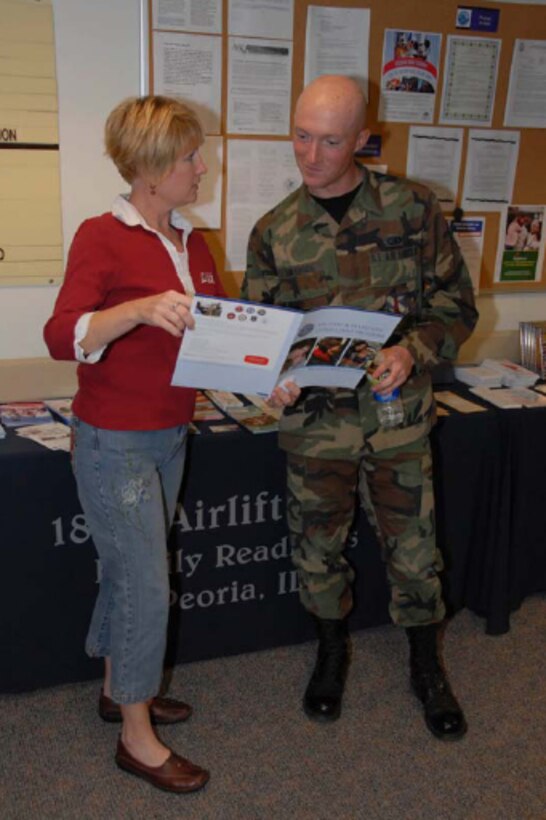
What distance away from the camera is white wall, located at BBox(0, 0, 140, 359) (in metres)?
2.14

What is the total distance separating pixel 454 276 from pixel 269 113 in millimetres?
871

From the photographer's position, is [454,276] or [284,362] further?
[454,276]

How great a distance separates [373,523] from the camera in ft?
6.89

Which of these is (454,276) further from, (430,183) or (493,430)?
(430,183)

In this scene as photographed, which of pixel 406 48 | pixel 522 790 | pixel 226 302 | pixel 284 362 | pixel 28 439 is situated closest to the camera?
pixel 226 302

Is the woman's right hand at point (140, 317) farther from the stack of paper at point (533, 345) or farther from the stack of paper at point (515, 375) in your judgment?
the stack of paper at point (533, 345)

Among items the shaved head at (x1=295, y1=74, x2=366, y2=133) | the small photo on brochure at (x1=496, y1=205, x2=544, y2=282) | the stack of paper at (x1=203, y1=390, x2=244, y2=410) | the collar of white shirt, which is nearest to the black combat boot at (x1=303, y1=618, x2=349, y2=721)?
the stack of paper at (x1=203, y1=390, x2=244, y2=410)

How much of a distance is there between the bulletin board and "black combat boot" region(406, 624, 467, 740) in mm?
1231

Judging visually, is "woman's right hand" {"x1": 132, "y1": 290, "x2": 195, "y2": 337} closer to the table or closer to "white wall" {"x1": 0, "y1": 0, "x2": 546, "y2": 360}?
the table

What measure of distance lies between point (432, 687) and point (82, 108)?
74.0 inches

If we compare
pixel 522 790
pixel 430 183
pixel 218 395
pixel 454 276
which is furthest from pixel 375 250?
pixel 522 790

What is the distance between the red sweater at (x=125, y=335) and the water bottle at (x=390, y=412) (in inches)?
19.5

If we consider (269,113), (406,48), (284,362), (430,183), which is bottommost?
(284,362)

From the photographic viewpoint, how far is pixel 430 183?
106 inches
